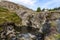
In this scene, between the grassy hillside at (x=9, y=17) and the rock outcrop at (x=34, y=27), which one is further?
the grassy hillside at (x=9, y=17)

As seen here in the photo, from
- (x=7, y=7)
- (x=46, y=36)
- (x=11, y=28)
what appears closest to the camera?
(x=11, y=28)

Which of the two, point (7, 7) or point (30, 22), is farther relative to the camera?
point (7, 7)

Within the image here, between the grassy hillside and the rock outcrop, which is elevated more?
the grassy hillside

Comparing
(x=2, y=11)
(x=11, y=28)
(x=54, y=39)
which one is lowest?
(x=54, y=39)

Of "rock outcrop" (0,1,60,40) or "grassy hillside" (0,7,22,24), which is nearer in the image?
"rock outcrop" (0,1,60,40)

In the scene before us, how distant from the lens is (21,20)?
70.2ft

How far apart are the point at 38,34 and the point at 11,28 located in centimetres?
272

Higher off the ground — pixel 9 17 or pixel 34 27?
pixel 9 17

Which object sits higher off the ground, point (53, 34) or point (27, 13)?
point (27, 13)

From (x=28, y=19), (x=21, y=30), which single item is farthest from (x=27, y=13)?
(x=21, y=30)

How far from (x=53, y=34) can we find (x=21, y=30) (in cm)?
329

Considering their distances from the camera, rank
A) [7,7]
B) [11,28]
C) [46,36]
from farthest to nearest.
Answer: [7,7]
[46,36]
[11,28]

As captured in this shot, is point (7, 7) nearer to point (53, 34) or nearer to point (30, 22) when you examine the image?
point (30, 22)

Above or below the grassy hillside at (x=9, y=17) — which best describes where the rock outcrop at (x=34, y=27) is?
below
